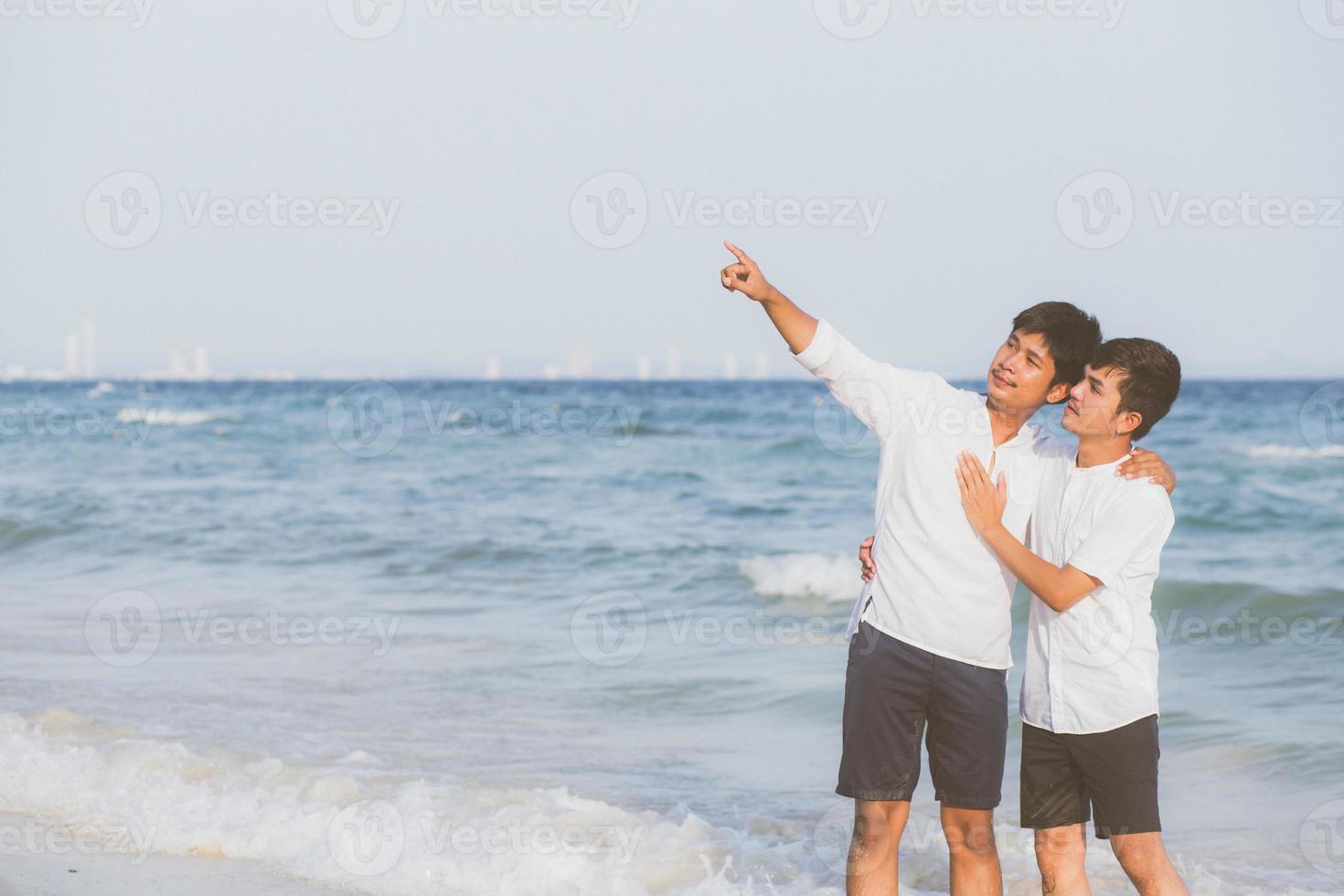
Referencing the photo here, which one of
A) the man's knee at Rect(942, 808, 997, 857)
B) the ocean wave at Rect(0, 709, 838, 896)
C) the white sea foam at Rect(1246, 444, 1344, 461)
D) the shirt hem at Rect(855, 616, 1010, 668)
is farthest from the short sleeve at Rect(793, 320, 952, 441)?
the white sea foam at Rect(1246, 444, 1344, 461)

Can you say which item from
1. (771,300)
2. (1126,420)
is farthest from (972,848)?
(771,300)

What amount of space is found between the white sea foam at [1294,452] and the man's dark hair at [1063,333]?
2116 centimetres

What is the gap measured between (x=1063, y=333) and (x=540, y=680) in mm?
5356

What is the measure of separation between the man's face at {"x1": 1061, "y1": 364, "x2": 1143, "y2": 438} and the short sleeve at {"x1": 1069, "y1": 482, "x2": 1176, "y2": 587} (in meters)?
0.16

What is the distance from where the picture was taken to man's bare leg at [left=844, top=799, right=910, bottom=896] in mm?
3521

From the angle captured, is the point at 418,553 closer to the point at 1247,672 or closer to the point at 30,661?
the point at 30,661

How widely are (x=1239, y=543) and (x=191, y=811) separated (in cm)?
1206

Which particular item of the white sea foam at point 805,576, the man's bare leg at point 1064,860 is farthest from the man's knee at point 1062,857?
the white sea foam at point 805,576

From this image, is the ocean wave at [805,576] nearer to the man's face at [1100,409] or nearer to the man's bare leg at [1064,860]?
the man's bare leg at [1064,860]

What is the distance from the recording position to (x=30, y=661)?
26.7ft

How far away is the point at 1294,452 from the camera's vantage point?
2353 cm

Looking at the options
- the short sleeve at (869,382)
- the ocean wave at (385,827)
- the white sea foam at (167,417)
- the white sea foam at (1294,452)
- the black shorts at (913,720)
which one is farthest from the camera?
the white sea foam at (167,417)

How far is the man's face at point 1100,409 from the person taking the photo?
3324 mm

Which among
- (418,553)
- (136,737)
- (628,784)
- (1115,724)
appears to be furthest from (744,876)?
(418,553)
